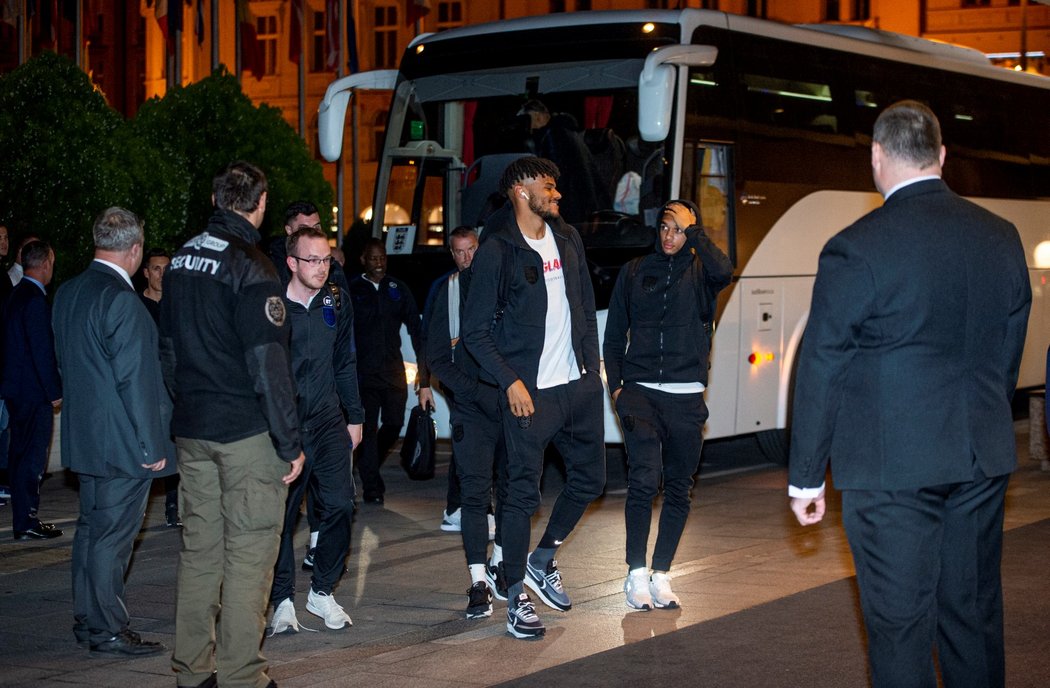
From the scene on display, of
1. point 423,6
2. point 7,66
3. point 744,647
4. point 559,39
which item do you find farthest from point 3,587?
point 7,66

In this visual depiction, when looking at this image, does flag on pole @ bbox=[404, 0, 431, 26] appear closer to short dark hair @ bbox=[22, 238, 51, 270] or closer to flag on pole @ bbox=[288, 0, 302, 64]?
flag on pole @ bbox=[288, 0, 302, 64]

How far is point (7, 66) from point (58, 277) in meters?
48.6

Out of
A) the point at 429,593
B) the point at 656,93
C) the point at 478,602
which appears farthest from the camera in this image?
the point at 656,93

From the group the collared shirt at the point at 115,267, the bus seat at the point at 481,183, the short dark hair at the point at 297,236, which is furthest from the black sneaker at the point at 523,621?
the bus seat at the point at 481,183

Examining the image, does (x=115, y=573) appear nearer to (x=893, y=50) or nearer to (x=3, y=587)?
(x=3, y=587)

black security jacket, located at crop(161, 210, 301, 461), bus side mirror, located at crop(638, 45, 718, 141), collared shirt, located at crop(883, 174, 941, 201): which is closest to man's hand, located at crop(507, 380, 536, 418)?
black security jacket, located at crop(161, 210, 301, 461)

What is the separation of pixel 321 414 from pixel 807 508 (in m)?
2.91

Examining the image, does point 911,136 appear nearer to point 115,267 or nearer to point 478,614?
point 478,614

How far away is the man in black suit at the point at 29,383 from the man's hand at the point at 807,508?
6378 mm

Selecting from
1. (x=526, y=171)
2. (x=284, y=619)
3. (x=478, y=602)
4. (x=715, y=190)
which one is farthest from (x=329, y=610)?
(x=715, y=190)

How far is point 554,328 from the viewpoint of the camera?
7.05 m

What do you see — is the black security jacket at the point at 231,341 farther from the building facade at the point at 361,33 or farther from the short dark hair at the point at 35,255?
the building facade at the point at 361,33

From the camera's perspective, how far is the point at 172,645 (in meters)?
6.91

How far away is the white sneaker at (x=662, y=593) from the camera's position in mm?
7543
